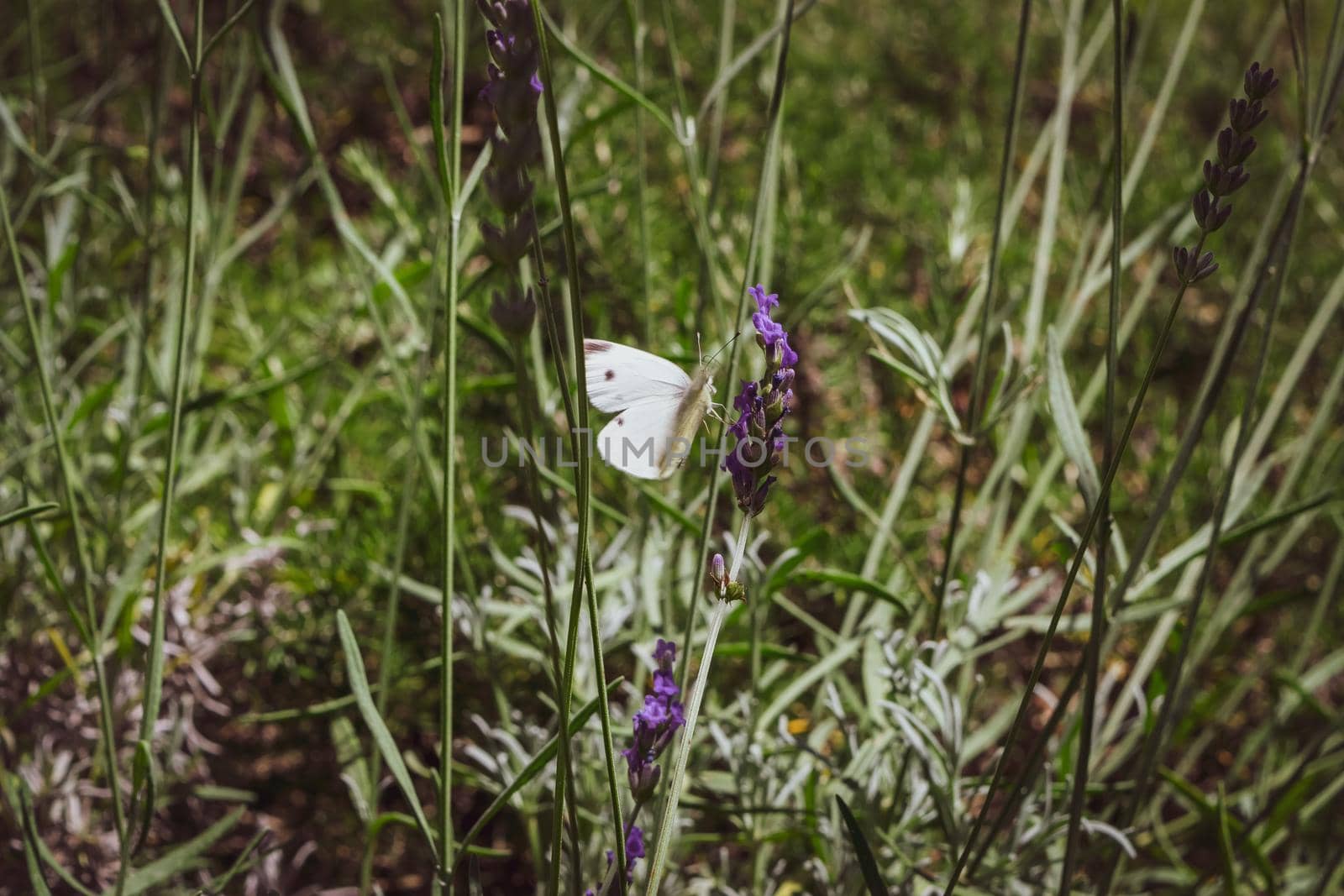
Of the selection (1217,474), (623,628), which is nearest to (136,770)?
(623,628)

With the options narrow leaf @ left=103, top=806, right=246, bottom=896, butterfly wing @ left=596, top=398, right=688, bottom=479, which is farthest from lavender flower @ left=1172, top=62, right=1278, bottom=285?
narrow leaf @ left=103, top=806, right=246, bottom=896

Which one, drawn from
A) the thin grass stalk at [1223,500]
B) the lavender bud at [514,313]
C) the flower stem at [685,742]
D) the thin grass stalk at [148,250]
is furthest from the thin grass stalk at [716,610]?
the thin grass stalk at [148,250]

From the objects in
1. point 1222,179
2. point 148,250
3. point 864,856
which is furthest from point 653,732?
point 148,250

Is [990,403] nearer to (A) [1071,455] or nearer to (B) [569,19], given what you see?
(A) [1071,455]

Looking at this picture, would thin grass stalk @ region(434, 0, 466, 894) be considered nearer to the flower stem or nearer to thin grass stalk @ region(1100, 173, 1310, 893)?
the flower stem

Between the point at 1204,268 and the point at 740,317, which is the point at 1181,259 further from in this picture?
the point at 740,317

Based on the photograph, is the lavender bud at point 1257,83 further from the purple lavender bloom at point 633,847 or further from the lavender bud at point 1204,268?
the purple lavender bloom at point 633,847
